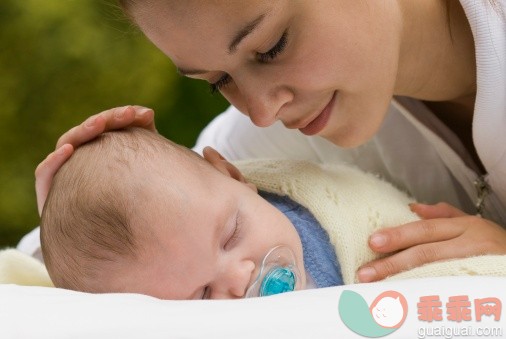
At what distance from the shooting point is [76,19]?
2014 mm

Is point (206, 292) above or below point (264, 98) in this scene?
below

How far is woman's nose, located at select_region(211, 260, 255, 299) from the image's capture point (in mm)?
932

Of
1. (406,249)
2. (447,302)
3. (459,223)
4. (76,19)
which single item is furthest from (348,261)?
(76,19)

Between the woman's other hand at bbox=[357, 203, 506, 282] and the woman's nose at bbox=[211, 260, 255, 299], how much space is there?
18cm

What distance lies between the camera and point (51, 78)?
2.02m

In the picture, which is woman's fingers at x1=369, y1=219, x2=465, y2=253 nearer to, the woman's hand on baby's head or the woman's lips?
the woman's lips

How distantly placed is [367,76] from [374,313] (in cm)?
43

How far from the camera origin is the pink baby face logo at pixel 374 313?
734mm

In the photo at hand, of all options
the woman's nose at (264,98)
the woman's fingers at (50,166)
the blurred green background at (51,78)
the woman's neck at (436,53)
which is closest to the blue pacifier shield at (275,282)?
the woman's nose at (264,98)

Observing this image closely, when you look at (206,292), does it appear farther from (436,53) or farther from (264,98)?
(436,53)

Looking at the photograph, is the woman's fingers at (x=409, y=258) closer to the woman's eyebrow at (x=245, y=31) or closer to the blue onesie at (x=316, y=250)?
the blue onesie at (x=316, y=250)

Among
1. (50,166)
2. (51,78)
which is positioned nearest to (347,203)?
(50,166)

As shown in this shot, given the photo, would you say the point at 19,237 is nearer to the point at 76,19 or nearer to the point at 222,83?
the point at 76,19

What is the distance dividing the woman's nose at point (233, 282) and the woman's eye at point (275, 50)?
0.28 m
